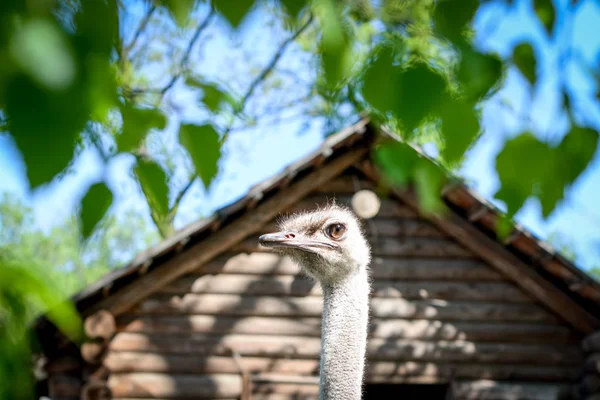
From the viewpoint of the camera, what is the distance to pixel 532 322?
8172 millimetres

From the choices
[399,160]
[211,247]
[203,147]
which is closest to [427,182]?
[399,160]

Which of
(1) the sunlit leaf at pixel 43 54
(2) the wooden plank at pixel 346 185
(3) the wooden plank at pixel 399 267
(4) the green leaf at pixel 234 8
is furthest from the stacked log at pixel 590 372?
(1) the sunlit leaf at pixel 43 54

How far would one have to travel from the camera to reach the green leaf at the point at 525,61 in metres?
1.41

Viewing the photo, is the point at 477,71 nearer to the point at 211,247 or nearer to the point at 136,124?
the point at 136,124

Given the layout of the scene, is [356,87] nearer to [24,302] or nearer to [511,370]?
[24,302]

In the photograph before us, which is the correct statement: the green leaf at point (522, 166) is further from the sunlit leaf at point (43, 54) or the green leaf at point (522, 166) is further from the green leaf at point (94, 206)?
the sunlit leaf at point (43, 54)

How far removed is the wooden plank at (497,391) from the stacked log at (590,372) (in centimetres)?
25

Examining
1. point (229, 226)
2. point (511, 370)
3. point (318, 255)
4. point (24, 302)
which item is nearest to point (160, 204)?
point (24, 302)

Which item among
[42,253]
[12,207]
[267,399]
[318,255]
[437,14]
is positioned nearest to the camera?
[437,14]

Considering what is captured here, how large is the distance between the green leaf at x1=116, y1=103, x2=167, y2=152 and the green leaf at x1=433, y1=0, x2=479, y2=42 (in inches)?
17.8

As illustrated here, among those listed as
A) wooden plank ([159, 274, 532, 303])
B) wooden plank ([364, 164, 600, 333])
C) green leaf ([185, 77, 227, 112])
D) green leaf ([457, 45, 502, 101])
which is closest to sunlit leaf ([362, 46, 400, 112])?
green leaf ([457, 45, 502, 101])

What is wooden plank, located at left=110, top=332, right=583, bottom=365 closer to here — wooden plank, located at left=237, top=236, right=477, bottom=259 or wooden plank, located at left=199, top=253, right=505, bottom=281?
wooden plank, located at left=199, top=253, right=505, bottom=281

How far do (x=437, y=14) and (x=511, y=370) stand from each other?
24.0ft

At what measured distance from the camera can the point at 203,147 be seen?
43.9 inches
